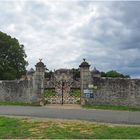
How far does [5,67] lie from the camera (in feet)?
200

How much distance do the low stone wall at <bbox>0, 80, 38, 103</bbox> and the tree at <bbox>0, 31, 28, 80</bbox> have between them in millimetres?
31452

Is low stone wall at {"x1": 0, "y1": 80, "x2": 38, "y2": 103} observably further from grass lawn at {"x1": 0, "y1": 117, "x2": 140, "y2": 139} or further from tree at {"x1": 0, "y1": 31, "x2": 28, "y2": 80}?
tree at {"x1": 0, "y1": 31, "x2": 28, "y2": 80}

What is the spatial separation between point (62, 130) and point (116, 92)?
12267 mm

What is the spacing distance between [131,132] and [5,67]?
48.7 metres

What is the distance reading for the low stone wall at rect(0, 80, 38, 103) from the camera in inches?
1094

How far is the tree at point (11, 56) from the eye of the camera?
61688 millimetres

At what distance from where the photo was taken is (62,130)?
14.2m

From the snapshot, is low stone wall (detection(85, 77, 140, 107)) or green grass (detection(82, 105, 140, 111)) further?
low stone wall (detection(85, 77, 140, 107))

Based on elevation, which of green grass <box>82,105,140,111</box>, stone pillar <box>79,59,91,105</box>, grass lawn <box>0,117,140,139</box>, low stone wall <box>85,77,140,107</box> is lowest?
grass lawn <box>0,117,140,139</box>

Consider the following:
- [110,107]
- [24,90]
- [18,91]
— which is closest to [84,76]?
[110,107]

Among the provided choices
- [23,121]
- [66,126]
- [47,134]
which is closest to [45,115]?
[23,121]

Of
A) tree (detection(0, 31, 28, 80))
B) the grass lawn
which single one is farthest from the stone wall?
tree (detection(0, 31, 28, 80))

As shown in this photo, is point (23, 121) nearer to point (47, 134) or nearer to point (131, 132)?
point (47, 134)

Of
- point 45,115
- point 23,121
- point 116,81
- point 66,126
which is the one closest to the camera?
point 66,126
